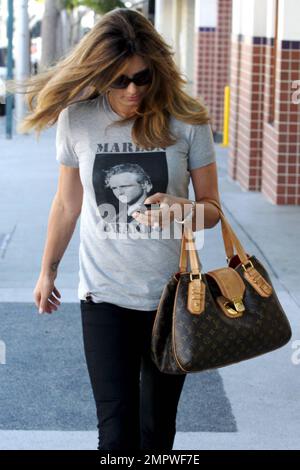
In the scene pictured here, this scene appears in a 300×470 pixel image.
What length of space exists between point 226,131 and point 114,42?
15287 mm

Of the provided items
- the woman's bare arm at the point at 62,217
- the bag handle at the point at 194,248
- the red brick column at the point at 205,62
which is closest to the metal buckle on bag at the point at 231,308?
the bag handle at the point at 194,248

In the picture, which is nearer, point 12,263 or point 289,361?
point 289,361

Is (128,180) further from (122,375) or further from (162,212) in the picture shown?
(122,375)

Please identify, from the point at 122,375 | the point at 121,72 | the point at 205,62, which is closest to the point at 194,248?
the point at 122,375

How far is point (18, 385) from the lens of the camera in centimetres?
578

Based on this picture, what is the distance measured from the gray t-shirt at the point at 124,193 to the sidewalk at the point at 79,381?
4.63ft

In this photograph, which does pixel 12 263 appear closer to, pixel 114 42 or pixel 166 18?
pixel 114 42

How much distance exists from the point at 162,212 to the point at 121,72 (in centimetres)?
49

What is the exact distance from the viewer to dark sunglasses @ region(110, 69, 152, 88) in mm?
3650

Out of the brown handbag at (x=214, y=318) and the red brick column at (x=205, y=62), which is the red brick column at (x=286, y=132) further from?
the red brick column at (x=205, y=62)

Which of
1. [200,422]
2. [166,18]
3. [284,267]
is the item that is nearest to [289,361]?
[200,422]

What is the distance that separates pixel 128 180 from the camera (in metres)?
3.63

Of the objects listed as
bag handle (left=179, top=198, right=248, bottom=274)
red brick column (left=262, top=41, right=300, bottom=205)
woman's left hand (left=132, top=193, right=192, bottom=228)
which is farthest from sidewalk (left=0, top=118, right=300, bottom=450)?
red brick column (left=262, top=41, right=300, bottom=205)

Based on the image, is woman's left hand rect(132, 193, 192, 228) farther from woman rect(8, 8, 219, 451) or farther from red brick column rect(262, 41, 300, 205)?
red brick column rect(262, 41, 300, 205)
